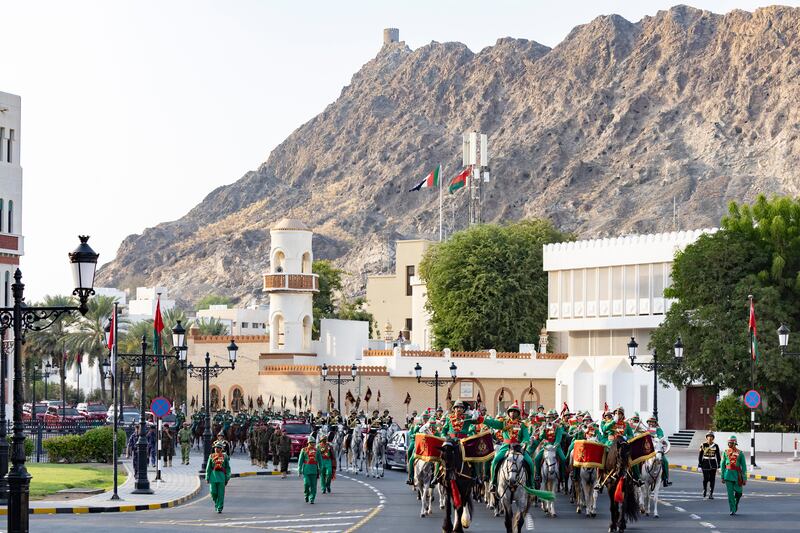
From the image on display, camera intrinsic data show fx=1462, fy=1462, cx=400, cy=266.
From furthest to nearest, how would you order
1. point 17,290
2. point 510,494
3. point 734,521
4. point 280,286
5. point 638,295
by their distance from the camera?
point 280,286 → point 638,295 → point 734,521 → point 510,494 → point 17,290

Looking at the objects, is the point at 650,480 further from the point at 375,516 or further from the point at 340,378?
the point at 340,378

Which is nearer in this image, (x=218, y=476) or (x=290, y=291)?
(x=218, y=476)

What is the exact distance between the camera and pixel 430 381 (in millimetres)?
76750

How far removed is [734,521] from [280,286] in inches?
2371

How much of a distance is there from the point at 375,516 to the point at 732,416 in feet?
115

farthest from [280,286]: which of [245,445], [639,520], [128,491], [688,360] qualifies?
[639,520]

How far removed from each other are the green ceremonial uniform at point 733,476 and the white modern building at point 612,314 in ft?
133

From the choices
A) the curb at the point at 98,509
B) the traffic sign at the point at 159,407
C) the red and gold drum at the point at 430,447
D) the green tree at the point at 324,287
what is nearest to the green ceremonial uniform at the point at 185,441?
the traffic sign at the point at 159,407

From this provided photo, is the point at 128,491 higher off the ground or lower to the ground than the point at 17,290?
lower

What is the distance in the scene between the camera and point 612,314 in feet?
247

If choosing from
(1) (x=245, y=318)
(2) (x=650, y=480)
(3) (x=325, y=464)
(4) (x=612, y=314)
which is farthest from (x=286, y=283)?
(1) (x=245, y=318)

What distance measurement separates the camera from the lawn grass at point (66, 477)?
36.5 meters

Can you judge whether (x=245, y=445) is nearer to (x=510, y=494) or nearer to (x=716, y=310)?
(x=716, y=310)

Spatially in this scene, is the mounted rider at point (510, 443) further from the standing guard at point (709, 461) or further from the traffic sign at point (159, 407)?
the traffic sign at point (159, 407)
